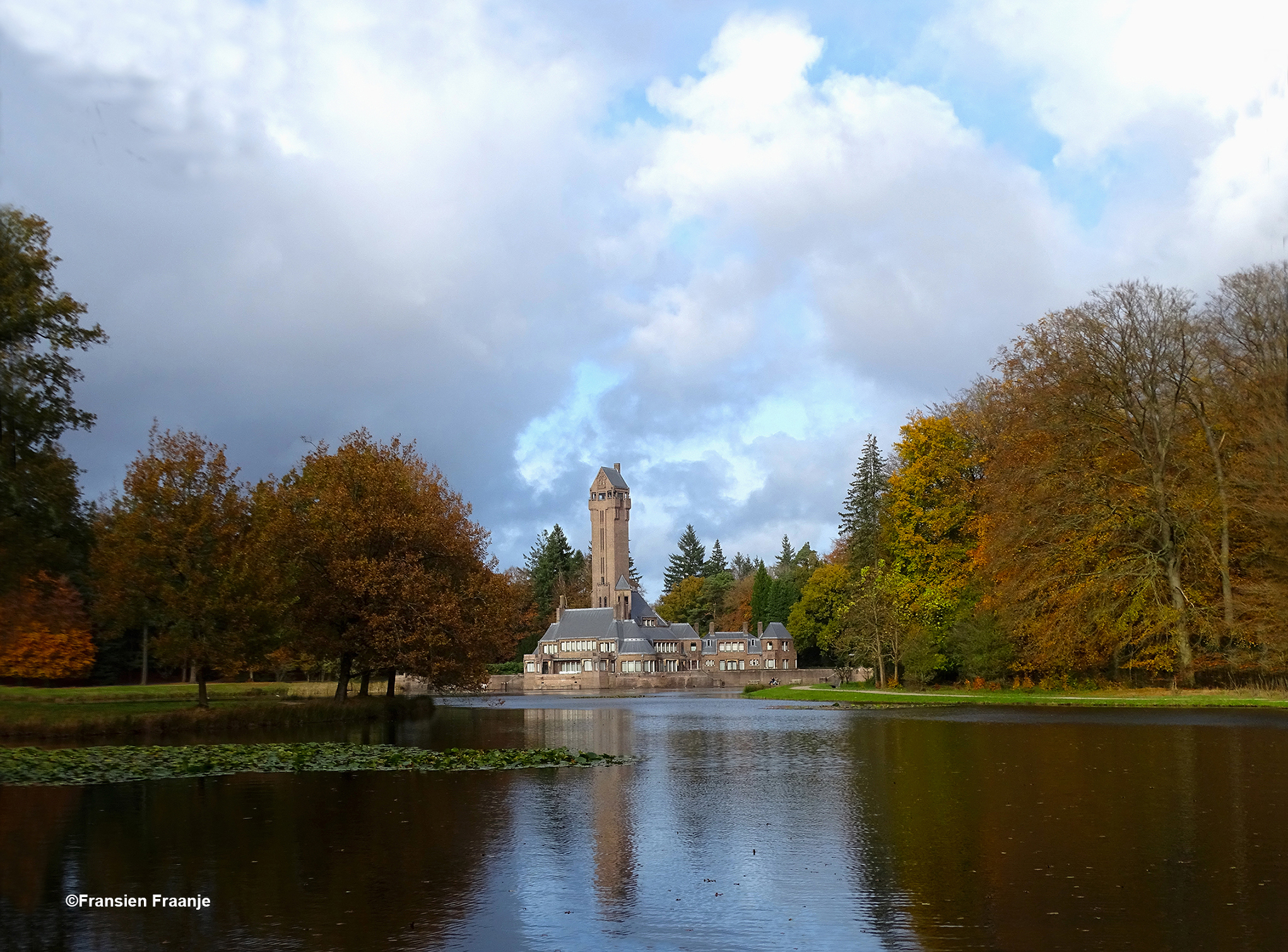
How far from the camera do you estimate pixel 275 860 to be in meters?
13.0

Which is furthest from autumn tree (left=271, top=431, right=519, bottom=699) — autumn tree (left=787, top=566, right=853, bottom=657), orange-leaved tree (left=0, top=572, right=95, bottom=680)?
autumn tree (left=787, top=566, right=853, bottom=657)

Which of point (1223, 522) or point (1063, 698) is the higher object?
point (1223, 522)

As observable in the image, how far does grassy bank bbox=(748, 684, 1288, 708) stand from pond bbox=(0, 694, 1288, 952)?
66.7 feet

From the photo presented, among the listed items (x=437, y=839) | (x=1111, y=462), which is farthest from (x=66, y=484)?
(x=1111, y=462)

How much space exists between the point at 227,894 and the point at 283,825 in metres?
4.33

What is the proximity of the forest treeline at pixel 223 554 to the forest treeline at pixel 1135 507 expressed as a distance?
2398 cm

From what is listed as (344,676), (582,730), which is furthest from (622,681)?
(582,730)

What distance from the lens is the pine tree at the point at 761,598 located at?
12825 centimetres

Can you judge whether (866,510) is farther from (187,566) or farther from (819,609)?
(187,566)

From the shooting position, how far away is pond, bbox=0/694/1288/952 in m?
9.88

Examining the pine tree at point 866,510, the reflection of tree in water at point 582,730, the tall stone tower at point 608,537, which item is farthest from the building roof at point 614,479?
the reflection of tree in water at point 582,730

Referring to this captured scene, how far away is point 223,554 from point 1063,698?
3519 centimetres

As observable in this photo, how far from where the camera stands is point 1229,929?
31.8 feet

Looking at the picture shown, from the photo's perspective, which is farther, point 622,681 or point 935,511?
point 622,681
